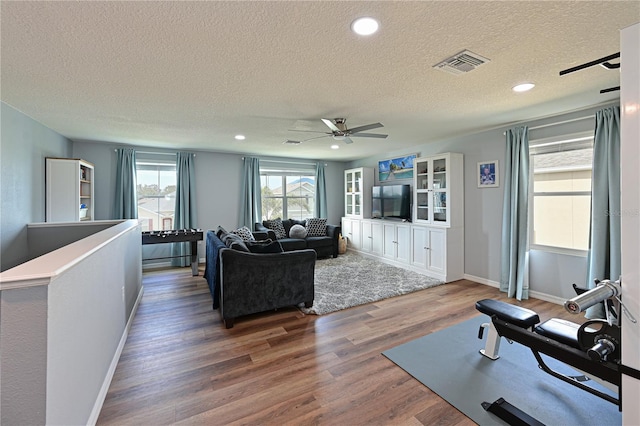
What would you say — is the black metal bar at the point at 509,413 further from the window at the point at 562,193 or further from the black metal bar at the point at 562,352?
the window at the point at 562,193

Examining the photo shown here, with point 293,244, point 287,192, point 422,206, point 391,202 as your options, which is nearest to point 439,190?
point 422,206

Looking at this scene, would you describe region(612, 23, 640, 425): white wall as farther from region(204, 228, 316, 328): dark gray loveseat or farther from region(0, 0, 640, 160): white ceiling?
region(204, 228, 316, 328): dark gray loveseat

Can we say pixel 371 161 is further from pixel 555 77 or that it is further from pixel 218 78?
pixel 218 78

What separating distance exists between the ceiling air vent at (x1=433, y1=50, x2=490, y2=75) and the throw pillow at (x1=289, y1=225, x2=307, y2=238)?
456 centimetres

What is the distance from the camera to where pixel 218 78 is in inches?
94.6

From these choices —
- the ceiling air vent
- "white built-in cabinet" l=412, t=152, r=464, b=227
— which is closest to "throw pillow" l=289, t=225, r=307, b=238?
"white built-in cabinet" l=412, t=152, r=464, b=227

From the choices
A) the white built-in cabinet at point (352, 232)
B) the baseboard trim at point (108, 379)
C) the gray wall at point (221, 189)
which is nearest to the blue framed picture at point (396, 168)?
the gray wall at point (221, 189)

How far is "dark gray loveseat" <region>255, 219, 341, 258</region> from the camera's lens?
19.4 feet

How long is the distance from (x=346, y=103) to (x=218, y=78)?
4.43 ft

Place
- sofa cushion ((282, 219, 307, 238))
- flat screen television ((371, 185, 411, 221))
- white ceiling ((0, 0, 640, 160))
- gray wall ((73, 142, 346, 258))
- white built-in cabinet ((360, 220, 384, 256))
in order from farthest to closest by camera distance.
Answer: sofa cushion ((282, 219, 307, 238)) → white built-in cabinet ((360, 220, 384, 256)) → flat screen television ((371, 185, 411, 221)) → gray wall ((73, 142, 346, 258)) → white ceiling ((0, 0, 640, 160))

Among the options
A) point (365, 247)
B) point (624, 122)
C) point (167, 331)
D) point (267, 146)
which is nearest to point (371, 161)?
point (365, 247)

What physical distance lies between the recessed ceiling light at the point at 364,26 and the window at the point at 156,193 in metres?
5.25

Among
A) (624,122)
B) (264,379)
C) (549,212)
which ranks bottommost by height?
(264,379)

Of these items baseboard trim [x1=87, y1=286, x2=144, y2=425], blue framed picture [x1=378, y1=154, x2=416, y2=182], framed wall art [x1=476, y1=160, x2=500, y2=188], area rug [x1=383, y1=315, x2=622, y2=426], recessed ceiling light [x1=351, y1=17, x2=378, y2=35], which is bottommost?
area rug [x1=383, y1=315, x2=622, y2=426]
